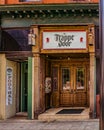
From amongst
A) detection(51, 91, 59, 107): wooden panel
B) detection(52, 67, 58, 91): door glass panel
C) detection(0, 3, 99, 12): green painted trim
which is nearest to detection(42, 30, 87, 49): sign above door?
detection(0, 3, 99, 12): green painted trim

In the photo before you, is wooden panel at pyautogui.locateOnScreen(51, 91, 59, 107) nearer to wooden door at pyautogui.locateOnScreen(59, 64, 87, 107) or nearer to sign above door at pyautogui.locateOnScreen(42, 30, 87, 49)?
wooden door at pyautogui.locateOnScreen(59, 64, 87, 107)

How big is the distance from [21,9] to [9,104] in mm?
4474

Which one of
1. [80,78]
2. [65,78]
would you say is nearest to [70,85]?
[65,78]

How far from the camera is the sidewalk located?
12180 millimetres

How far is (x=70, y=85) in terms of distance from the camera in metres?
18.4

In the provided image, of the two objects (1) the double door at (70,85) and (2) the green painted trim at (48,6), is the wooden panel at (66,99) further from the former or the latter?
(2) the green painted trim at (48,6)

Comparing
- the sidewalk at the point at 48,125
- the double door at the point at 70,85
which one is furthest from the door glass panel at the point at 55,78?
the sidewalk at the point at 48,125

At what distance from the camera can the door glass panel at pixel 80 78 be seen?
1836 cm

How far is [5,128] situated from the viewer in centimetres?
1248

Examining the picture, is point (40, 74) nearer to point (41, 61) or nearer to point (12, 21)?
point (41, 61)

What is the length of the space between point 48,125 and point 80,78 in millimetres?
6002

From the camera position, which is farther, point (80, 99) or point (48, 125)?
point (80, 99)

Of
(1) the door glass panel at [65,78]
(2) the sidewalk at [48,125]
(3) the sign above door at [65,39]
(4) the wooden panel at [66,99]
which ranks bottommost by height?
(2) the sidewalk at [48,125]

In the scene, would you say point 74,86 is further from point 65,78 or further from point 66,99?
point 66,99
